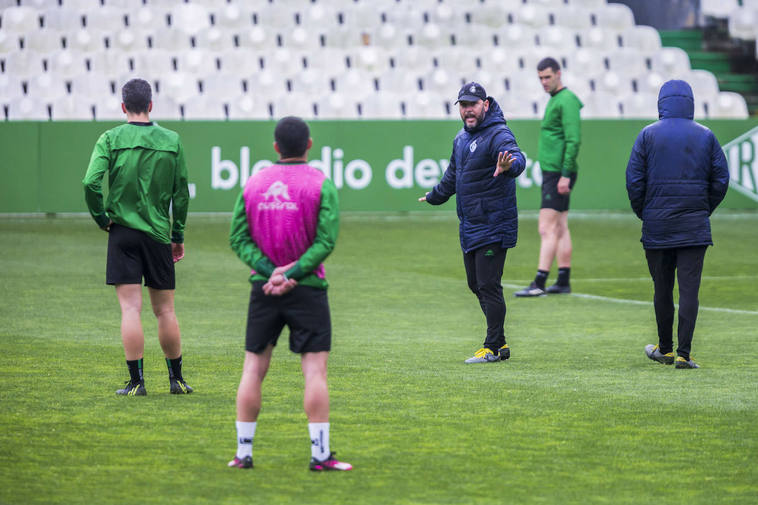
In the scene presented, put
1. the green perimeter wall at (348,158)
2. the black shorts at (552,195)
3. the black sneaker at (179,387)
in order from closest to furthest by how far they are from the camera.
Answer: the black sneaker at (179,387)
the black shorts at (552,195)
the green perimeter wall at (348,158)

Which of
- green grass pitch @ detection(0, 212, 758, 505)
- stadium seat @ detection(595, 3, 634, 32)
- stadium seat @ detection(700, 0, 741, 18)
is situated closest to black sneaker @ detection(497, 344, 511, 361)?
green grass pitch @ detection(0, 212, 758, 505)

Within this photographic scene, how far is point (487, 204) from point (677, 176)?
1246 mm

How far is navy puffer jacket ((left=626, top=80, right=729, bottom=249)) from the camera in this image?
26.4 ft

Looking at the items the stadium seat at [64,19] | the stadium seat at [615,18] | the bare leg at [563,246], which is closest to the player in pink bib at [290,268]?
the bare leg at [563,246]

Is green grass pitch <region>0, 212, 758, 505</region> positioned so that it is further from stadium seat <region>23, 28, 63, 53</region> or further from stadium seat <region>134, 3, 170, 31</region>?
stadium seat <region>134, 3, 170, 31</region>

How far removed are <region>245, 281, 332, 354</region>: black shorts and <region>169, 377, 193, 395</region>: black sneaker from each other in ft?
6.30

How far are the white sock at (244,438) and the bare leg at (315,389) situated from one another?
262mm

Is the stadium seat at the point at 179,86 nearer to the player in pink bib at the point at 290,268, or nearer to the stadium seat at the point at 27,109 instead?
the stadium seat at the point at 27,109

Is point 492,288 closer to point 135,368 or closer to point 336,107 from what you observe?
point 135,368

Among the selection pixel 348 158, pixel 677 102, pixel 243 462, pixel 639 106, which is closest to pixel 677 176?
pixel 677 102

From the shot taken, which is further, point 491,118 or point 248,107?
point 248,107

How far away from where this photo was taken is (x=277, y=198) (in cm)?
524

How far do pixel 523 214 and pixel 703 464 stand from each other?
16678 millimetres

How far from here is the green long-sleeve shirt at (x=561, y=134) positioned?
38.1 feet
